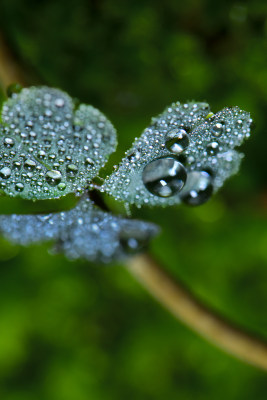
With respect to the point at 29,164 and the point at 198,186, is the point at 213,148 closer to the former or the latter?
the point at 198,186

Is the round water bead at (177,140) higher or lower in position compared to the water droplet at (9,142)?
higher

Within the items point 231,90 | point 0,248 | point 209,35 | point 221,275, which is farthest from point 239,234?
point 0,248

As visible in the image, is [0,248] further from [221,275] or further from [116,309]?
[221,275]

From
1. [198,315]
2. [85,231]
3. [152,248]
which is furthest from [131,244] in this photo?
[152,248]

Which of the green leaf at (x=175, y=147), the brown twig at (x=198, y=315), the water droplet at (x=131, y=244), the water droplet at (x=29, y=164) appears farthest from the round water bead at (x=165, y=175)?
the brown twig at (x=198, y=315)

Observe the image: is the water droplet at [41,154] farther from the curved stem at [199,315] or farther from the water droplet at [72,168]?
the curved stem at [199,315]

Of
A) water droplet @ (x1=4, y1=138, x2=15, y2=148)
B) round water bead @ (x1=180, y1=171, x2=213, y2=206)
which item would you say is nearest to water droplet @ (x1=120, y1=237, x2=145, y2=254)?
round water bead @ (x1=180, y1=171, x2=213, y2=206)
